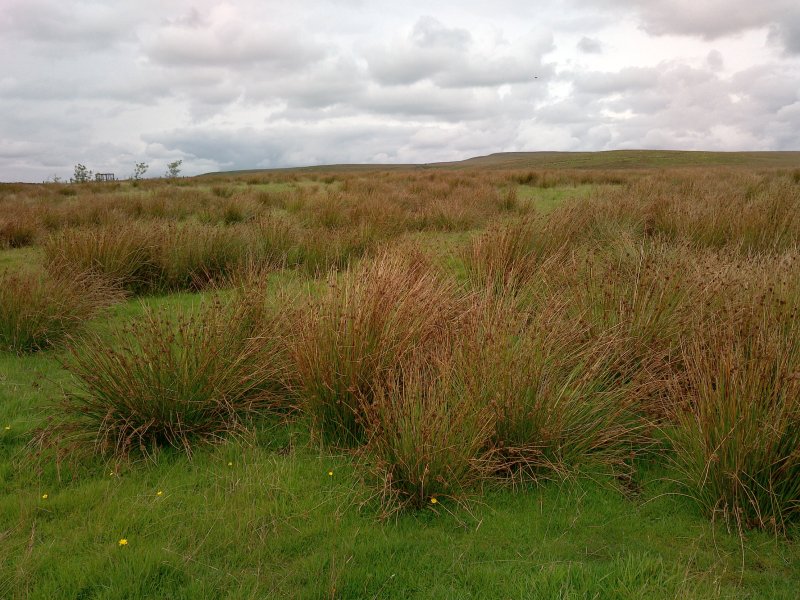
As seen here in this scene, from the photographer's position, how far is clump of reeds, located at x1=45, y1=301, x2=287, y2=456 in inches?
137

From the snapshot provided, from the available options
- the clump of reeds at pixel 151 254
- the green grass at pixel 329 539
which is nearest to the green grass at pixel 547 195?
the clump of reeds at pixel 151 254

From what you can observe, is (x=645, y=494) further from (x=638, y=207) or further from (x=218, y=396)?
(x=638, y=207)

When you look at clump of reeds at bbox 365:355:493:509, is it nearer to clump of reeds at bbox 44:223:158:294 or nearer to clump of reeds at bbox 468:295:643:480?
clump of reeds at bbox 468:295:643:480

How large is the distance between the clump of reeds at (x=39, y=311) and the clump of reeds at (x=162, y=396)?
5.30 feet

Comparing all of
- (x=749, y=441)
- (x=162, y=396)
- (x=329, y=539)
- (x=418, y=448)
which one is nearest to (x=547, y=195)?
(x=749, y=441)

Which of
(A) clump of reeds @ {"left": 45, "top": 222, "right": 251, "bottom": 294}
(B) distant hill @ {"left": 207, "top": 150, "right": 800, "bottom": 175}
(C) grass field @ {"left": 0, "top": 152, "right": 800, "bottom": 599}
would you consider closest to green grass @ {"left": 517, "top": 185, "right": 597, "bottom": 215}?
(A) clump of reeds @ {"left": 45, "top": 222, "right": 251, "bottom": 294}

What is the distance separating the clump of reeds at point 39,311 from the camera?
509 centimetres

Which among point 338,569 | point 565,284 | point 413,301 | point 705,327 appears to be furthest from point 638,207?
point 338,569

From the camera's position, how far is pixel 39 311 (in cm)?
508

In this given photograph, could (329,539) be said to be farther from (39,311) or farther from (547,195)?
(547,195)

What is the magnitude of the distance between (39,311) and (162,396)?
239 cm

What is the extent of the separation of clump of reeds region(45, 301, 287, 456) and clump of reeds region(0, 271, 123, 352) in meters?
1.62

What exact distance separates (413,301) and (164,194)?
47.9ft

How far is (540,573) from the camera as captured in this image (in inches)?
93.2
